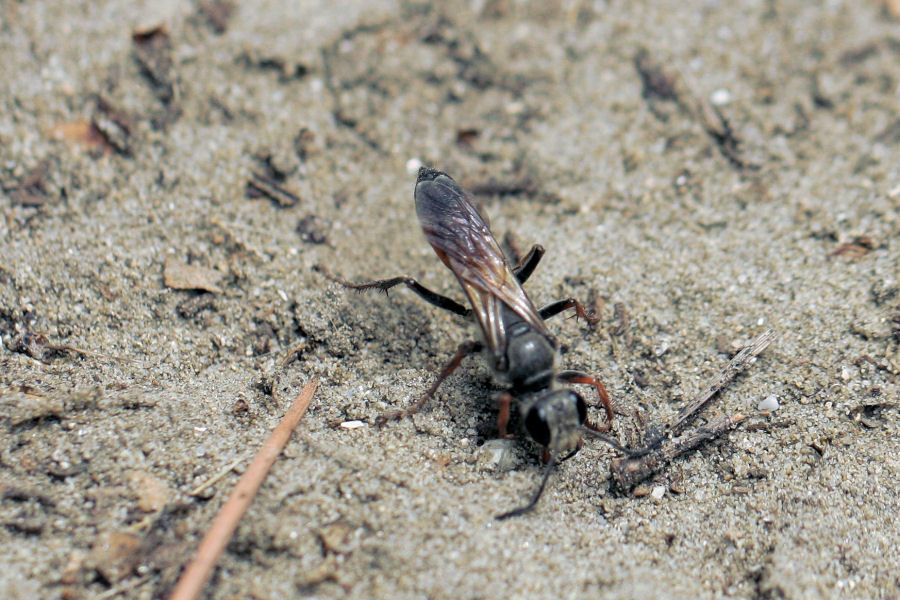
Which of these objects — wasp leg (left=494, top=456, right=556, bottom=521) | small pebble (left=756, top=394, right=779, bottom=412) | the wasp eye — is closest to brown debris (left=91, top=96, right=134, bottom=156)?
the wasp eye

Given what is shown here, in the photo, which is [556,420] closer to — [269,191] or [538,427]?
[538,427]

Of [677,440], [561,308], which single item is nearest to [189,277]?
[561,308]

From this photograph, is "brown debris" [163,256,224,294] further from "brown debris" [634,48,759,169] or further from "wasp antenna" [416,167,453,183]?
"brown debris" [634,48,759,169]

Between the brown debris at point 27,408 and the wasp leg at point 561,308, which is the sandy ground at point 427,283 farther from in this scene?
the wasp leg at point 561,308

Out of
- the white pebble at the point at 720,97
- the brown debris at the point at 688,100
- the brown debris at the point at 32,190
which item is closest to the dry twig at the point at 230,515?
the brown debris at the point at 32,190

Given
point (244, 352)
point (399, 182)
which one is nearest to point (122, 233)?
point (244, 352)

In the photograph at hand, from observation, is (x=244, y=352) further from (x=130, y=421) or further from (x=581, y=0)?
(x=581, y=0)
